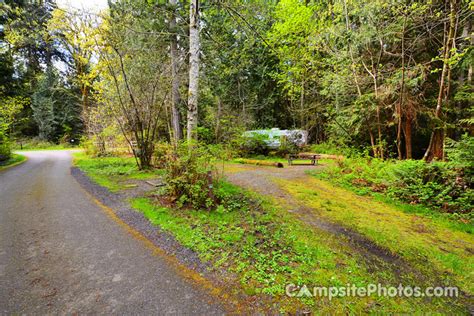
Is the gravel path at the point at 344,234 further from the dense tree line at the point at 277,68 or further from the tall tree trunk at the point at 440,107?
the tall tree trunk at the point at 440,107

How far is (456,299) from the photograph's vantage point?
7.08 feet

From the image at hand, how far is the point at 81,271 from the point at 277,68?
1639 centimetres

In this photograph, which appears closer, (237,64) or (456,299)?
(456,299)

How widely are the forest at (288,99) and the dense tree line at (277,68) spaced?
68mm

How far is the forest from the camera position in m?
4.30

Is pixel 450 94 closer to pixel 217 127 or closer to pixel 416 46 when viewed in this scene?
pixel 416 46

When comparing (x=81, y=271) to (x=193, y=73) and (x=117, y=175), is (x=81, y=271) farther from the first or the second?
(x=117, y=175)

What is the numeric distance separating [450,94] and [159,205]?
32.4 feet

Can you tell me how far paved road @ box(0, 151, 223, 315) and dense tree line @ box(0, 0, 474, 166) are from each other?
2595 mm

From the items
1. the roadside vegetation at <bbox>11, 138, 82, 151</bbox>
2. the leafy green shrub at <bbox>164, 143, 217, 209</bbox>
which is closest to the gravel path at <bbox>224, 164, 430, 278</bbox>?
the leafy green shrub at <bbox>164, 143, 217, 209</bbox>

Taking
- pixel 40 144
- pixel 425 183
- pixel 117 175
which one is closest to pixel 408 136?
pixel 425 183

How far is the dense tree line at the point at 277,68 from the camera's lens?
5875 mm

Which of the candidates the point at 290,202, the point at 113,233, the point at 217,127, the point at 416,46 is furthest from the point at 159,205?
the point at 416,46

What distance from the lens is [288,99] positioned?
655 inches
